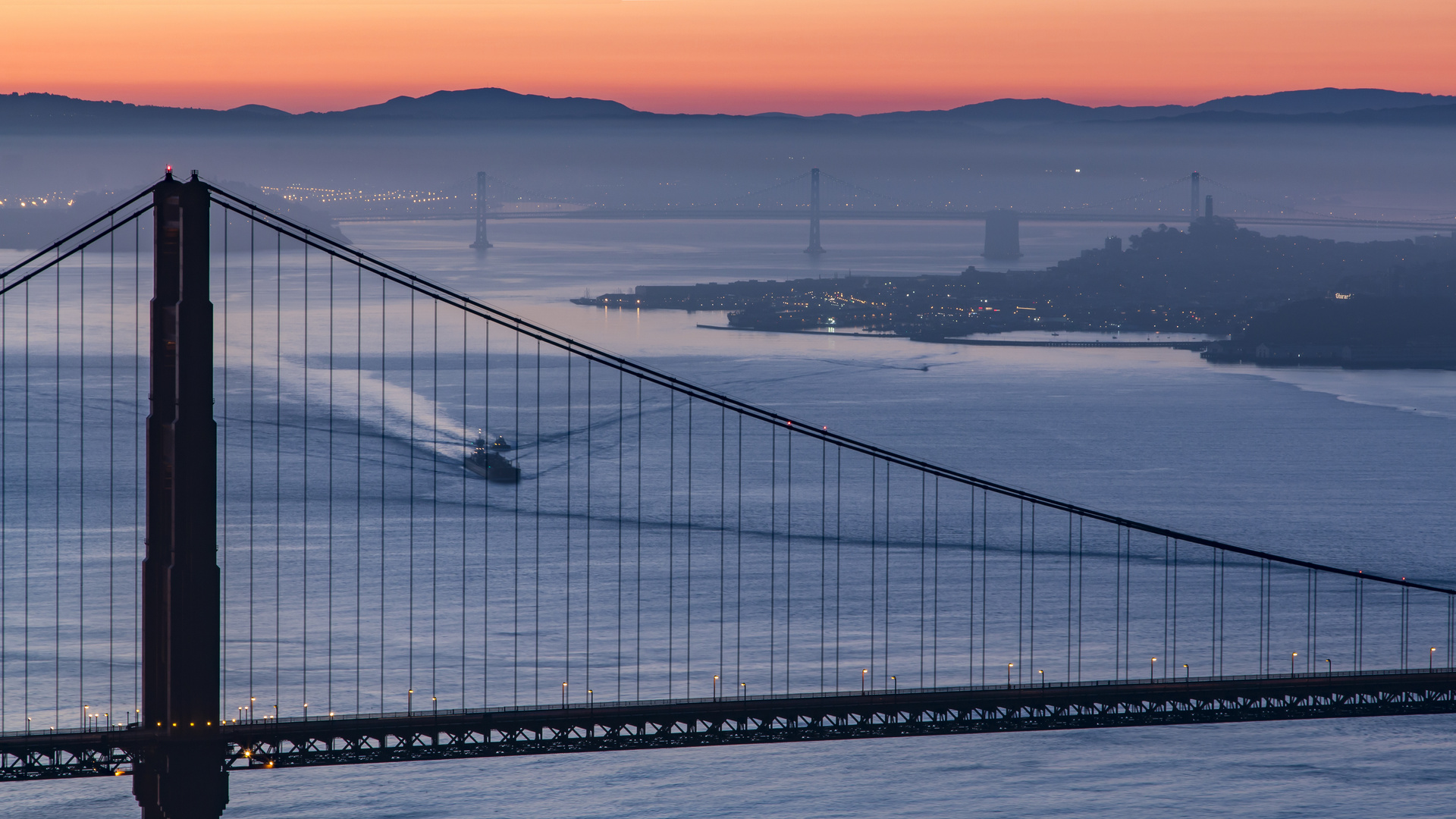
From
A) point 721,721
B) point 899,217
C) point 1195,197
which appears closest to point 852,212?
point 899,217

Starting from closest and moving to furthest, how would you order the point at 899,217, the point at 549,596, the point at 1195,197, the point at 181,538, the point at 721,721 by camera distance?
the point at 181,538, the point at 721,721, the point at 549,596, the point at 899,217, the point at 1195,197

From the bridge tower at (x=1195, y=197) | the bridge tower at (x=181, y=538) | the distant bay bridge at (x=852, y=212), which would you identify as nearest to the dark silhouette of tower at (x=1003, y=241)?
the distant bay bridge at (x=852, y=212)

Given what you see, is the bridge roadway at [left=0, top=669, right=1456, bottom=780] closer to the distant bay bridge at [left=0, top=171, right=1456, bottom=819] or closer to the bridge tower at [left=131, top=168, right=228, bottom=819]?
the distant bay bridge at [left=0, top=171, right=1456, bottom=819]

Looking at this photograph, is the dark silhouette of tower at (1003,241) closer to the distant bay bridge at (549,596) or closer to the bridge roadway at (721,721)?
the distant bay bridge at (549,596)

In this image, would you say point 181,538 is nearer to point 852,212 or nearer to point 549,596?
point 549,596

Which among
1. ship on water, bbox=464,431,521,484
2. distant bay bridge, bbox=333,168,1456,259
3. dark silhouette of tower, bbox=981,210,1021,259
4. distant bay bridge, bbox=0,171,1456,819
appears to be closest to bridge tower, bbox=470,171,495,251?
distant bay bridge, bbox=333,168,1456,259

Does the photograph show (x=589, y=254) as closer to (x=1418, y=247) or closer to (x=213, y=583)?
(x=1418, y=247)
